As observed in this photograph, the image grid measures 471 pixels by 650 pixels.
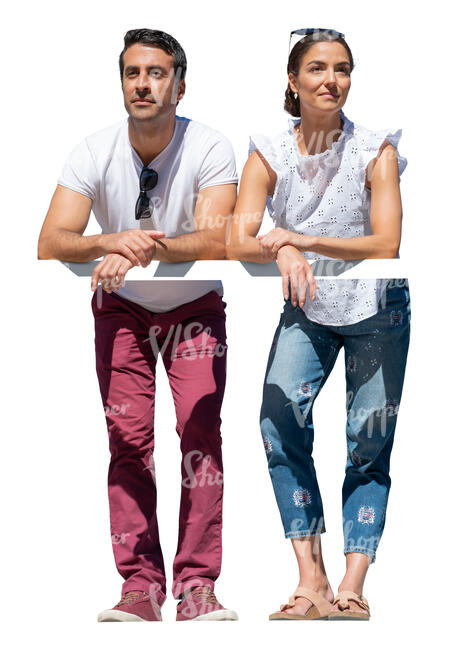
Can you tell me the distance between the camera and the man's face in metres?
6.16

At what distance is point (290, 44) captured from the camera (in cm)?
614

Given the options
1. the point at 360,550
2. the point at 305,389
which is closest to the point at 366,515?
the point at 360,550

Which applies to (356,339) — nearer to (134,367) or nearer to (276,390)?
(276,390)

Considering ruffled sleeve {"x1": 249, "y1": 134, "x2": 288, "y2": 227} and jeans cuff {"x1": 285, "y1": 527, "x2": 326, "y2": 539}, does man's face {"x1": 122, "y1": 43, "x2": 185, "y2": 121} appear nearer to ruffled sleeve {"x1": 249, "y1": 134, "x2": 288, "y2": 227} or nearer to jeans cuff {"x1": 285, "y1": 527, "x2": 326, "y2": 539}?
ruffled sleeve {"x1": 249, "y1": 134, "x2": 288, "y2": 227}

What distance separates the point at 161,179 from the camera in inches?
247

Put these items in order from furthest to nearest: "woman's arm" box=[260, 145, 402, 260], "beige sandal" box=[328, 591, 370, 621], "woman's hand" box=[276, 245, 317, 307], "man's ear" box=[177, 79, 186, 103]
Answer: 1. "man's ear" box=[177, 79, 186, 103]
2. "beige sandal" box=[328, 591, 370, 621]
3. "woman's arm" box=[260, 145, 402, 260]
4. "woman's hand" box=[276, 245, 317, 307]

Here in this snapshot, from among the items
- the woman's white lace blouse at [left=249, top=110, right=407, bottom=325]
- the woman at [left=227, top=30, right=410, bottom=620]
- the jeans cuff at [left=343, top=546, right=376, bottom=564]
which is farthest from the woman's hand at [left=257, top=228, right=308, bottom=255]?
the jeans cuff at [left=343, top=546, right=376, bottom=564]

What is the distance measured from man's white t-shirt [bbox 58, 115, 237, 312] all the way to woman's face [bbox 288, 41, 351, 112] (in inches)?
15.6

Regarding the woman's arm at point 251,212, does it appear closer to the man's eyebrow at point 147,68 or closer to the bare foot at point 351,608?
the man's eyebrow at point 147,68

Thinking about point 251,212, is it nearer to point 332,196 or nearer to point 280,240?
point 280,240

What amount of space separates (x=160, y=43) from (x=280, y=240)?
0.88 metres

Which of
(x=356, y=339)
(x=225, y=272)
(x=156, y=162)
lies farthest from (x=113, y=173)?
(x=356, y=339)
